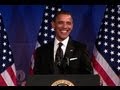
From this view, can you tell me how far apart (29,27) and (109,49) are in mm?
906

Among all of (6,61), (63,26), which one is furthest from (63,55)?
(6,61)

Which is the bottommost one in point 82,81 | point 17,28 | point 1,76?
point 1,76

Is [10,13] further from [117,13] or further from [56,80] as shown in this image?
[56,80]

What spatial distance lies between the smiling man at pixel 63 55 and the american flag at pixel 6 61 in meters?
0.94

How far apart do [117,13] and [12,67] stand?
1.25m

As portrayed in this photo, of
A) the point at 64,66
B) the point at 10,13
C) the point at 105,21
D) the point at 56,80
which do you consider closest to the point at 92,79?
the point at 56,80

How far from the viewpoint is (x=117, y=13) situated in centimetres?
338

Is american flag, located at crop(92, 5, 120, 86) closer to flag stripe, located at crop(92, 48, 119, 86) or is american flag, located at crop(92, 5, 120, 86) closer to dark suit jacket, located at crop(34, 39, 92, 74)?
flag stripe, located at crop(92, 48, 119, 86)

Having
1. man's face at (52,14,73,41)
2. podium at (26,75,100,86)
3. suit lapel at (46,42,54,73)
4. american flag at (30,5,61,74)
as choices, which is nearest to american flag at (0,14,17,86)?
american flag at (30,5,61,74)

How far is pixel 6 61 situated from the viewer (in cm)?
340

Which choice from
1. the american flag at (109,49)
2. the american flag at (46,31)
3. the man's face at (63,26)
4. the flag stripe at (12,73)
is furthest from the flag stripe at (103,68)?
the man's face at (63,26)

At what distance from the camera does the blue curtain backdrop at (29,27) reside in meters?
3.49

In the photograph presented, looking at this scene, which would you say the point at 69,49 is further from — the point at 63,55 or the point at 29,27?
the point at 29,27

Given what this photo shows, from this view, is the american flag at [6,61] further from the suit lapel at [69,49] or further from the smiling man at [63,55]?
the suit lapel at [69,49]
